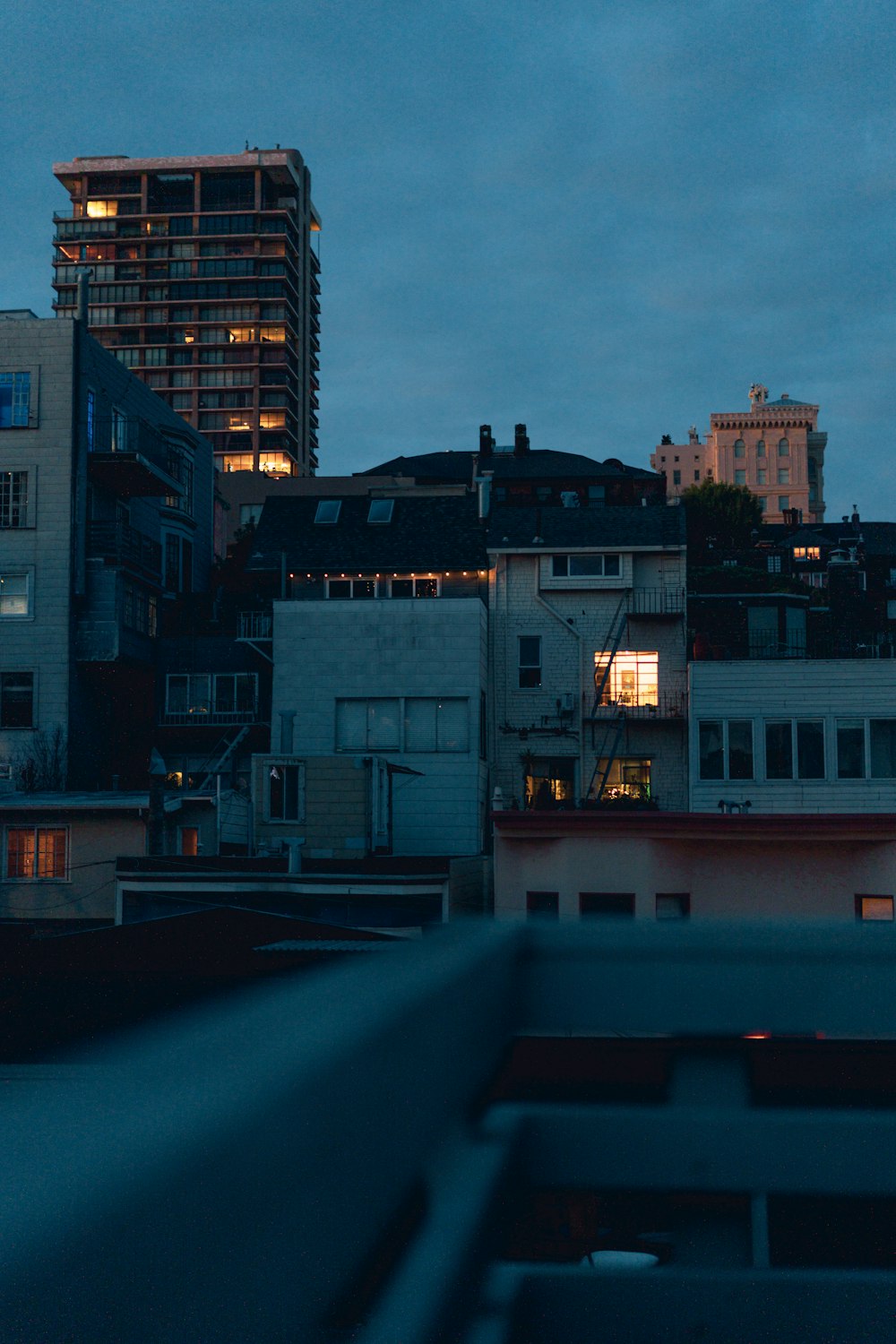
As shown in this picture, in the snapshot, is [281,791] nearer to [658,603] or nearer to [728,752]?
[728,752]

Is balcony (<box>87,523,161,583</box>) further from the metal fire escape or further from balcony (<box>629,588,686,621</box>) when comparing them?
balcony (<box>629,588,686,621</box>)

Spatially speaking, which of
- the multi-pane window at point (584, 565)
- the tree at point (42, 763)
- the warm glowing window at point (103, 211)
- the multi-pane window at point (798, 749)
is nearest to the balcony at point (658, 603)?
the multi-pane window at point (584, 565)

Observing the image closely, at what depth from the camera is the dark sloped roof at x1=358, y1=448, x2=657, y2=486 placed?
235ft

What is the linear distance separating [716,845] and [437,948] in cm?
1710

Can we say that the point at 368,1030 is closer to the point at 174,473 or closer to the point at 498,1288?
the point at 498,1288

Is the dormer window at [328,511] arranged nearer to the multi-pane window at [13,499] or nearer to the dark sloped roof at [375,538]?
the dark sloped roof at [375,538]

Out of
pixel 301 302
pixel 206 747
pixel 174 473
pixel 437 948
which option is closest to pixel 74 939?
pixel 206 747

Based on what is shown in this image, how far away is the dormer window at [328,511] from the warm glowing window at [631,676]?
30.0 ft

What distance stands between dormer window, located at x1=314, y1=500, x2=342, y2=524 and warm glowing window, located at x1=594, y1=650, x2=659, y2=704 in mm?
9137

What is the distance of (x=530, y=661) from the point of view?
34.9 metres

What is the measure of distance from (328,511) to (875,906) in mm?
23203

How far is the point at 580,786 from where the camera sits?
34.3 metres

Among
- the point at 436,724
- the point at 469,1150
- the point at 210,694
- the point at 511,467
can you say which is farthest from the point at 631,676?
the point at 511,467

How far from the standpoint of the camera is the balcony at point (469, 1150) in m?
1.22
